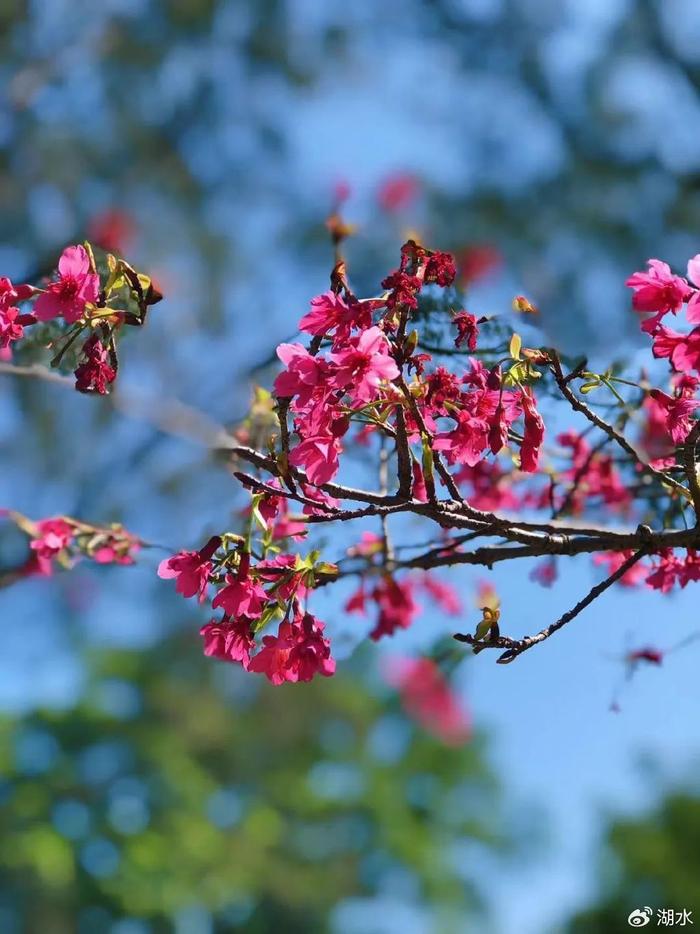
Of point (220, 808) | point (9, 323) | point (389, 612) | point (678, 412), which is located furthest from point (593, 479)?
point (220, 808)

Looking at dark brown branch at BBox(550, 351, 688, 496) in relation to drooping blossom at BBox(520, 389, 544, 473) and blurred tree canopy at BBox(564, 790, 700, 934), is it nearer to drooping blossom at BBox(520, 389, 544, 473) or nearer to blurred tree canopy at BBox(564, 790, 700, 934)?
drooping blossom at BBox(520, 389, 544, 473)

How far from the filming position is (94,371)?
0.57m

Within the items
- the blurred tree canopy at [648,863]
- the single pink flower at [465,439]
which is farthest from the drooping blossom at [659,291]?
the blurred tree canopy at [648,863]

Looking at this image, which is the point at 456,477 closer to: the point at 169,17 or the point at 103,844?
the point at 169,17

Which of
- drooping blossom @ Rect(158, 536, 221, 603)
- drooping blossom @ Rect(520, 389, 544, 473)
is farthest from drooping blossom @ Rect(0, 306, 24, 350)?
drooping blossom @ Rect(520, 389, 544, 473)

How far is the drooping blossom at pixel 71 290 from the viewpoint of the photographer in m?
0.57

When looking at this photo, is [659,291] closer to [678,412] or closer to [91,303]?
[678,412]

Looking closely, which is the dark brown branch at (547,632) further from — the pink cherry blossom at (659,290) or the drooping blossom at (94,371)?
the drooping blossom at (94,371)

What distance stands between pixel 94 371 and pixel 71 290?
5cm

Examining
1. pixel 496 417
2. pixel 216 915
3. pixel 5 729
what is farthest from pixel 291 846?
pixel 496 417

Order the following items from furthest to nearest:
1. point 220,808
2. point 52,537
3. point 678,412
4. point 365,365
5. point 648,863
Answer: point 220,808
point 648,863
point 52,537
point 678,412
point 365,365

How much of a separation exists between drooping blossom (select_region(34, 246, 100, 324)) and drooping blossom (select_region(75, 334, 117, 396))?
0.06ft

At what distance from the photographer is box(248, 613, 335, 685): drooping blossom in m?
0.58

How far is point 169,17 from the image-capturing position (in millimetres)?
3457
